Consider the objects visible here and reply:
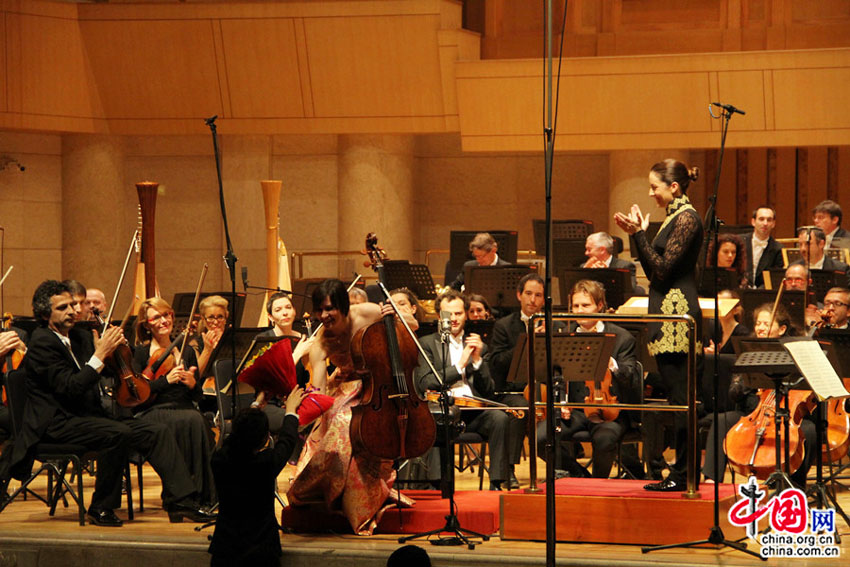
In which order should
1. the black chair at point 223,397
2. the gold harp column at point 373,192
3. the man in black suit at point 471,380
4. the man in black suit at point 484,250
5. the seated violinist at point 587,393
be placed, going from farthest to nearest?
1. the gold harp column at point 373,192
2. the man in black suit at point 484,250
3. the man in black suit at point 471,380
4. the seated violinist at point 587,393
5. the black chair at point 223,397

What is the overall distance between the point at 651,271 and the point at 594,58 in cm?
547

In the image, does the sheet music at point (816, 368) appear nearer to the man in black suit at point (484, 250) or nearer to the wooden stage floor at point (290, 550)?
the wooden stage floor at point (290, 550)

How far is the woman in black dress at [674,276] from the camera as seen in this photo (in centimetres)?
448

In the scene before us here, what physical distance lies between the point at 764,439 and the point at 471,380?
141 cm

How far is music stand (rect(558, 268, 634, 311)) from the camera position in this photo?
657cm

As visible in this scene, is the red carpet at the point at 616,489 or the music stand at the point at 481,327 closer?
the red carpet at the point at 616,489

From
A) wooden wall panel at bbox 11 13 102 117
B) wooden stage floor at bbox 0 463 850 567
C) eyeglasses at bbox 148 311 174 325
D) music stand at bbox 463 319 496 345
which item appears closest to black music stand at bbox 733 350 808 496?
wooden stage floor at bbox 0 463 850 567

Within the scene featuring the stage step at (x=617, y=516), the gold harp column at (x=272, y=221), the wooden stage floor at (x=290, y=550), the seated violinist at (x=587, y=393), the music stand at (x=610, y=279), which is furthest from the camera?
the gold harp column at (x=272, y=221)

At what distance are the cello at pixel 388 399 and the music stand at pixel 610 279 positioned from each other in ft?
7.12

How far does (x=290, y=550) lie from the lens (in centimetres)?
447

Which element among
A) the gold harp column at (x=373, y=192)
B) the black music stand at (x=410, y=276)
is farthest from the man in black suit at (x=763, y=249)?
the gold harp column at (x=373, y=192)

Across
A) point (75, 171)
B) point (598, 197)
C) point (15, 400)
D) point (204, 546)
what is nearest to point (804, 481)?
point (204, 546)

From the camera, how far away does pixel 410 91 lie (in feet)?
33.0

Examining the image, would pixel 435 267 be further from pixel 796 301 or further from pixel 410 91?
pixel 796 301
